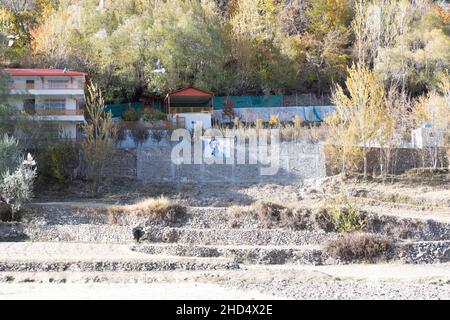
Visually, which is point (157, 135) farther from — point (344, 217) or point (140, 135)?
point (344, 217)

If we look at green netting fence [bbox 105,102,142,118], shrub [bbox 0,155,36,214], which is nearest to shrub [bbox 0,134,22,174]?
shrub [bbox 0,155,36,214]

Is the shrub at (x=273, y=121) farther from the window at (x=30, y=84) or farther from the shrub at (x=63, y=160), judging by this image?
the window at (x=30, y=84)

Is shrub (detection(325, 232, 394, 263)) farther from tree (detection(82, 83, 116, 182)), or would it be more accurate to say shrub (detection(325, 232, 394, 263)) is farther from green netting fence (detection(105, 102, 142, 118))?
green netting fence (detection(105, 102, 142, 118))

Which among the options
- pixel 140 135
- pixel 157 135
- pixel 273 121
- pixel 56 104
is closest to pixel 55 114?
pixel 56 104

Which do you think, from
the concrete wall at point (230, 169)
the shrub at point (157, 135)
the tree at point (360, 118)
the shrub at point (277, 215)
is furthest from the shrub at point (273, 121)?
the shrub at point (277, 215)

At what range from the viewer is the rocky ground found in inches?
883

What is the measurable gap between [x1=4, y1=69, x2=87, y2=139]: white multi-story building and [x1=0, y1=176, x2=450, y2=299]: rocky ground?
5.69m

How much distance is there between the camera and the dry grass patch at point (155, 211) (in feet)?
114

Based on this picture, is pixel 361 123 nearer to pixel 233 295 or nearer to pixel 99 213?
pixel 99 213

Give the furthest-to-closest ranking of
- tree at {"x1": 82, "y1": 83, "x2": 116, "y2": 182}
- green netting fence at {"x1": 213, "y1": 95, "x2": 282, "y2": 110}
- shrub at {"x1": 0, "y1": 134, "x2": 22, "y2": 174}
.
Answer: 1. green netting fence at {"x1": 213, "y1": 95, "x2": 282, "y2": 110}
2. tree at {"x1": 82, "y1": 83, "x2": 116, "y2": 182}
3. shrub at {"x1": 0, "y1": 134, "x2": 22, "y2": 174}

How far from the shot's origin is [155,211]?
34875 mm

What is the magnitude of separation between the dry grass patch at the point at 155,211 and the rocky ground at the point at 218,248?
0.25 m

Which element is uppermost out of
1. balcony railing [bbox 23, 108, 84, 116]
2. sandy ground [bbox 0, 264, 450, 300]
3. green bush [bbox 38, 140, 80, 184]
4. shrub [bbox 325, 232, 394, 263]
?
balcony railing [bbox 23, 108, 84, 116]
